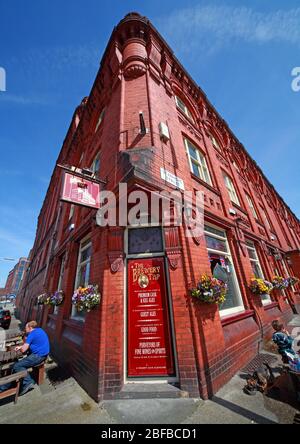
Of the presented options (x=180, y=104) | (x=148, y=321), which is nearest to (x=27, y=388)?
(x=148, y=321)

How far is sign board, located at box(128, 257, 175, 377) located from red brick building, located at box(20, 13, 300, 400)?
24mm

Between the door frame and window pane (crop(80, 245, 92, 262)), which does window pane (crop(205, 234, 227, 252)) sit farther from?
window pane (crop(80, 245, 92, 262))

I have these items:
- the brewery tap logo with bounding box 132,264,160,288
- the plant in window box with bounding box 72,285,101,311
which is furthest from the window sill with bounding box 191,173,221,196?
the plant in window box with bounding box 72,285,101,311

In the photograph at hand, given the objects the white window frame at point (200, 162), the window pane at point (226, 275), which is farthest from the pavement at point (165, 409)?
the white window frame at point (200, 162)

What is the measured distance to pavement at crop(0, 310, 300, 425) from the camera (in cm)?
275

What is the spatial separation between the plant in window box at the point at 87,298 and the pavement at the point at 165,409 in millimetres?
1650

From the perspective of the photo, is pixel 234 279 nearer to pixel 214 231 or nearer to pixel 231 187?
pixel 214 231

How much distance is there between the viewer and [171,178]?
511 centimetres

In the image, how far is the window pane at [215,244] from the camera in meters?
5.64

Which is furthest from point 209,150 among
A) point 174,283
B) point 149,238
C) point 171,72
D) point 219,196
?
point 174,283

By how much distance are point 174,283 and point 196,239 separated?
1.27 meters

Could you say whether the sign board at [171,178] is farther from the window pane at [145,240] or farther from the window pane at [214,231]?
the window pane at [214,231]

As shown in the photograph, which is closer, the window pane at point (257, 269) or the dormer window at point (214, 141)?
the window pane at point (257, 269)

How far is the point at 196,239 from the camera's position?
461cm
